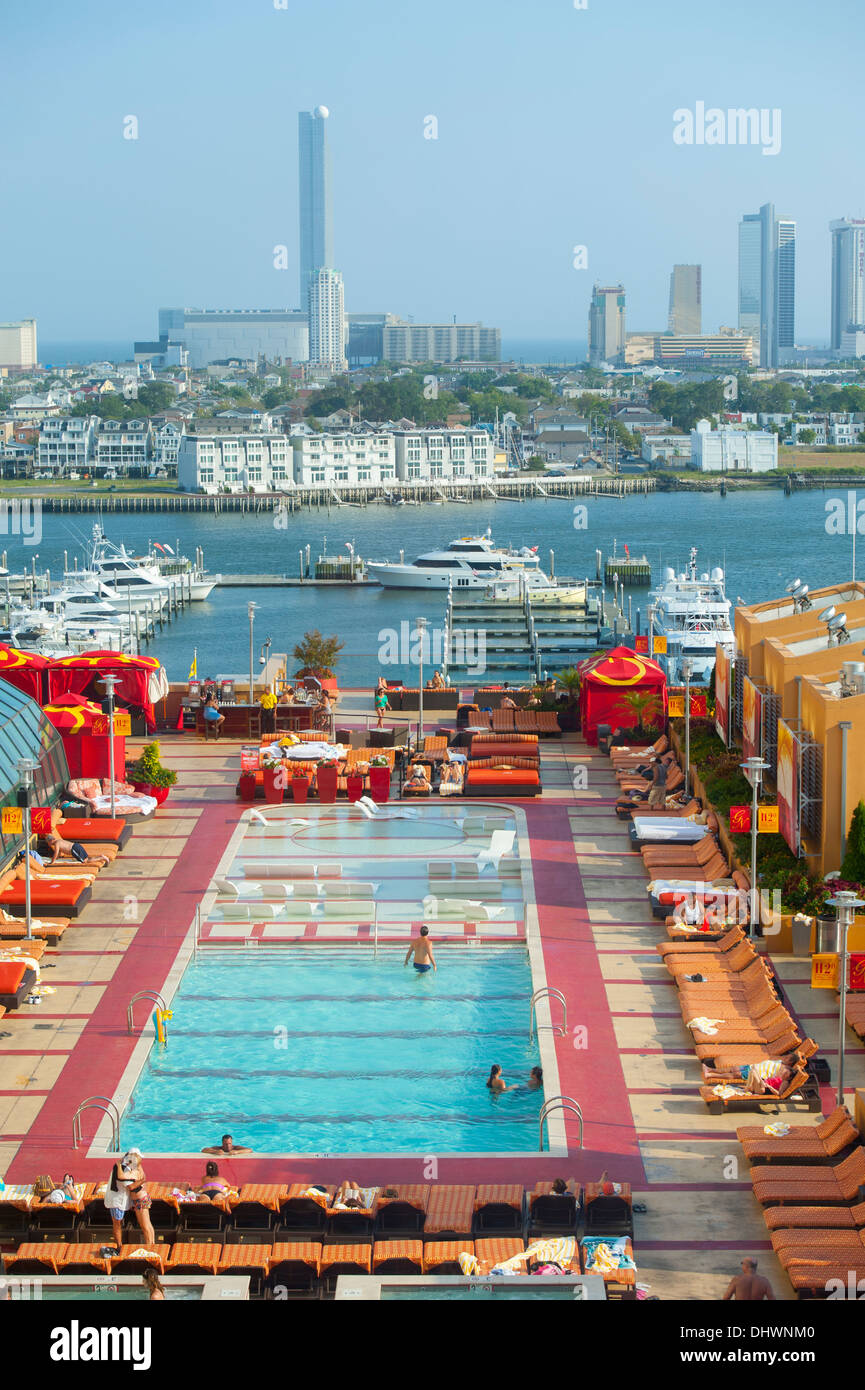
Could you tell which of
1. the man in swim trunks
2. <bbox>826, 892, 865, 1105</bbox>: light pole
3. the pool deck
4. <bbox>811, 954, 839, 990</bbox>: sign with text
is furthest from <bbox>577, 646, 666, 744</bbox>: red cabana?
<bbox>826, 892, 865, 1105</bbox>: light pole

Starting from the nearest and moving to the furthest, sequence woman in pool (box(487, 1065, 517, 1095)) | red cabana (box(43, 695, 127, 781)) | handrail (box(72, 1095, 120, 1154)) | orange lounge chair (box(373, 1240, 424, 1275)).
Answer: orange lounge chair (box(373, 1240, 424, 1275))
handrail (box(72, 1095, 120, 1154))
woman in pool (box(487, 1065, 517, 1095))
red cabana (box(43, 695, 127, 781))

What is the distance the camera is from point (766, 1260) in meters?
9.97

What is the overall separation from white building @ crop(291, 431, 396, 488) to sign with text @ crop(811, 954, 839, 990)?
120 metres

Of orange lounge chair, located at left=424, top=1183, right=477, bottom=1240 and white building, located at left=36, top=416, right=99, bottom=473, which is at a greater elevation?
white building, located at left=36, top=416, right=99, bottom=473

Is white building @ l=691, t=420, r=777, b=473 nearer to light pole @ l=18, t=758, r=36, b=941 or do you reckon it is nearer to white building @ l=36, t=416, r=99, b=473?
white building @ l=36, t=416, r=99, b=473

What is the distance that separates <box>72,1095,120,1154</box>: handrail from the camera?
1191cm

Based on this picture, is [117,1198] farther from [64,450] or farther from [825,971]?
[64,450]

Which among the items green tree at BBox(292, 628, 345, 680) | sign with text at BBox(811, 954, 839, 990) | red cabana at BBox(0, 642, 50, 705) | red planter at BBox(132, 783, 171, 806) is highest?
red cabana at BBox(0, 642, 50, 705)

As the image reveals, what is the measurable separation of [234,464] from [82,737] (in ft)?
362

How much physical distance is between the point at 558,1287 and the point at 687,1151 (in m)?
5.90

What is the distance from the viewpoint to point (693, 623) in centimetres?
5275

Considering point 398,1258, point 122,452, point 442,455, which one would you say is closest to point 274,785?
point 398,1258

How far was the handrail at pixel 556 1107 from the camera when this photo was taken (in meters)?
11.7
